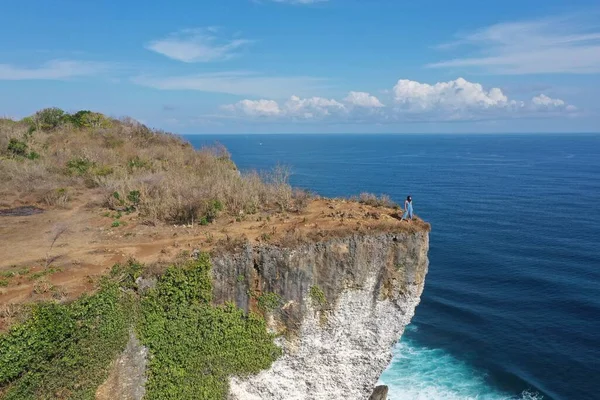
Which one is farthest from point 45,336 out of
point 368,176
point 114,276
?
point 368,176

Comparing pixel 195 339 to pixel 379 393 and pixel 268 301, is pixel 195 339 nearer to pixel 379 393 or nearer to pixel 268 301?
pixel 268 301

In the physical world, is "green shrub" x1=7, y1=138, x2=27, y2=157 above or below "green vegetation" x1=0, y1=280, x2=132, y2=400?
above

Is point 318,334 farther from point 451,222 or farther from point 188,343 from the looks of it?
point 451,222

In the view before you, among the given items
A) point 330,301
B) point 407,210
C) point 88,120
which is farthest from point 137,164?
point 407,210

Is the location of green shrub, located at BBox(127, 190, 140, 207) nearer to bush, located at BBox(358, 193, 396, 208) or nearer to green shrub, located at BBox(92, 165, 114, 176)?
green shrub, located at BBox(92, 165, 114, 176)

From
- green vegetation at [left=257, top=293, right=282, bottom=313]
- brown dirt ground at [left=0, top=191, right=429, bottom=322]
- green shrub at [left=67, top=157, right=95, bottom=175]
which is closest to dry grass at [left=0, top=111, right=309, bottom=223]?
green shrub at [left=67, top=157, right=95, bottom=175]
